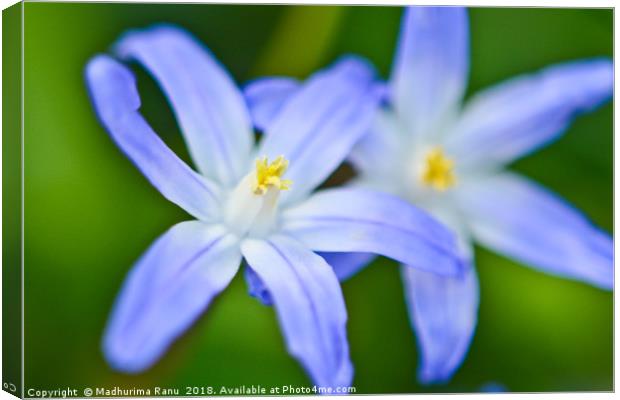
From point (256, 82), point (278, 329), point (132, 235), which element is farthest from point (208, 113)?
point (278, 329)

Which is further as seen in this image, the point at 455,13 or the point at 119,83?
the point at 455,13

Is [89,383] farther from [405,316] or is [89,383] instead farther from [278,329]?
[405,316]

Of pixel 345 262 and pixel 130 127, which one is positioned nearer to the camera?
pixel 130 127

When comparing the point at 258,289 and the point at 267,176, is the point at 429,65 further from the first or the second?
the point at 258,289

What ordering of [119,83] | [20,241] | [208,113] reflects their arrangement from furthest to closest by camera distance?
[20,241] < [208,113] < [119,83]

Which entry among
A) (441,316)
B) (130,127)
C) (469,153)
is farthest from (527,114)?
(130,127)

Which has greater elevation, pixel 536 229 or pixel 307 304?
pixel 307 304
